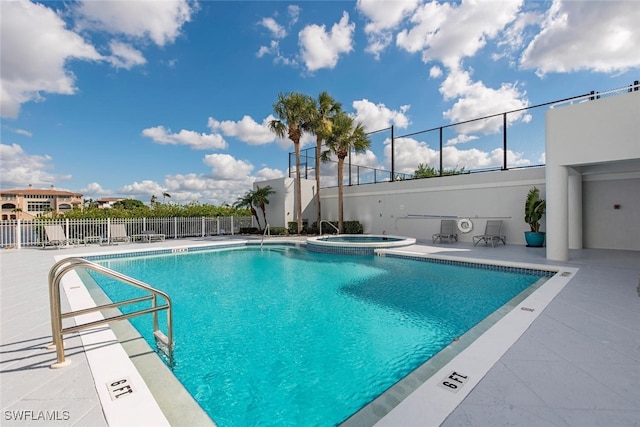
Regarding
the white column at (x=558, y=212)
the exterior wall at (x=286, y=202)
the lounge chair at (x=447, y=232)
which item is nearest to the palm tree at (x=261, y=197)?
the exterior wall at (x=286, y=202)

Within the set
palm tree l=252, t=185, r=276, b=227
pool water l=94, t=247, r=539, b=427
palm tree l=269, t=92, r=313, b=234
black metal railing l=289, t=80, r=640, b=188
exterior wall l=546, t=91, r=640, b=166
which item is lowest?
pool water l=94, t=247, r=539, b=427

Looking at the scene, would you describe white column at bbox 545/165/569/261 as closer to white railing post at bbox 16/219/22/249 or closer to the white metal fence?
the white metal fence

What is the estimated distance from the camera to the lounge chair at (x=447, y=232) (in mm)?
12984

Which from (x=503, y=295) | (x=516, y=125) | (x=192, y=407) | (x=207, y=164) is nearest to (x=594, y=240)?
(x=516, y=125)

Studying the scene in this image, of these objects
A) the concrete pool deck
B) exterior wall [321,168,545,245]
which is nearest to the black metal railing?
exterior wall [321,168,545,245]

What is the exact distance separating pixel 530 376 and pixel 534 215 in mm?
10011

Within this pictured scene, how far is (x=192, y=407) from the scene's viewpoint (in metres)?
2.30

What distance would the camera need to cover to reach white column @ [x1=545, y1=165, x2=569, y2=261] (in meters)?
7.94

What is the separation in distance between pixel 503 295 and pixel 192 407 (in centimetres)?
572

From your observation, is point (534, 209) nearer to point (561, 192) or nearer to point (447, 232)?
point (561, 192)

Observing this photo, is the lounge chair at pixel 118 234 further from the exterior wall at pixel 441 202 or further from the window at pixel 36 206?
the window at pixel 36 206

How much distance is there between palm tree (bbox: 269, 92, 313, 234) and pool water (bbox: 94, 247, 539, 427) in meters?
10.1

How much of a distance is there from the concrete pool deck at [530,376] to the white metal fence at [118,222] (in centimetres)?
1141

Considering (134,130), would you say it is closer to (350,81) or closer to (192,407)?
(350,81)
